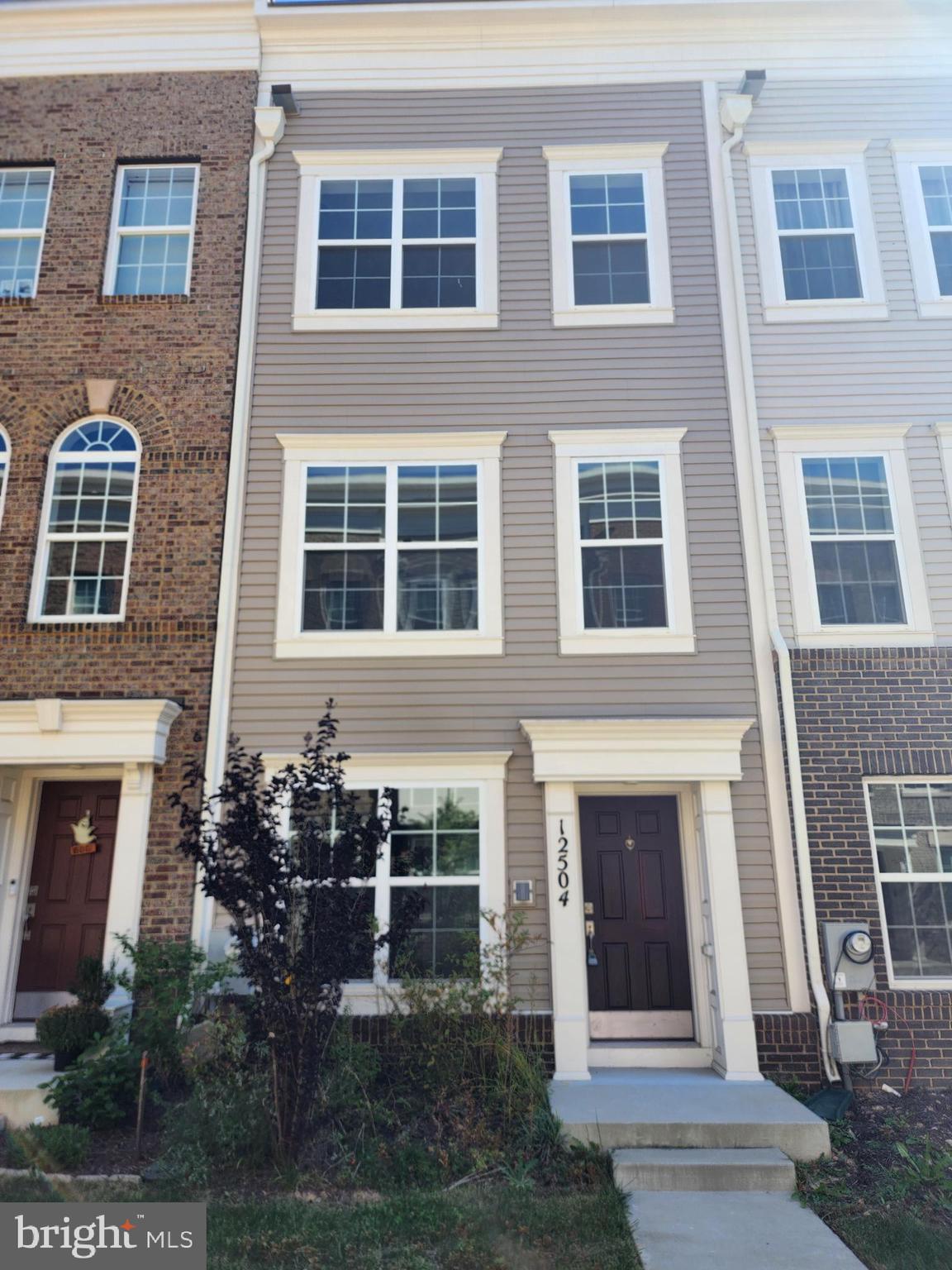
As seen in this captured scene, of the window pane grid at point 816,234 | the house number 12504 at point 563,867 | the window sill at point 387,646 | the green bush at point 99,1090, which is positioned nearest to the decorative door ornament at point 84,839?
the green bush at point 99,1090

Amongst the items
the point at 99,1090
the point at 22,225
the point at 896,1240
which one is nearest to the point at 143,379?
the point at 22,225

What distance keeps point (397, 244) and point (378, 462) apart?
259 cm

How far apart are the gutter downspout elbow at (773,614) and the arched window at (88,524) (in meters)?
6.28

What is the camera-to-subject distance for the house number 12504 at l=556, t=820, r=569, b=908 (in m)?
7.64

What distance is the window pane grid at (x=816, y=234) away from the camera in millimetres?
9445

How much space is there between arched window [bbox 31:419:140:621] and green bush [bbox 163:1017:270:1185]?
168 inches

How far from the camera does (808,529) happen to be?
28.7 feet

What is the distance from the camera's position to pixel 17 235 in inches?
385

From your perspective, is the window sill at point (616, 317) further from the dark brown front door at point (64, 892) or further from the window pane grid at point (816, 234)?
the dark brown front door at point (64, 892)

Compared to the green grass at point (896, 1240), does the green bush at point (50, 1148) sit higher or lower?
higher

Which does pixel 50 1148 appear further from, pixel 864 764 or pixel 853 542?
pixel 853 542

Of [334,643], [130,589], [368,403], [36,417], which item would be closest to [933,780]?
[334,643]

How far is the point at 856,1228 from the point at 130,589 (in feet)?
25.1

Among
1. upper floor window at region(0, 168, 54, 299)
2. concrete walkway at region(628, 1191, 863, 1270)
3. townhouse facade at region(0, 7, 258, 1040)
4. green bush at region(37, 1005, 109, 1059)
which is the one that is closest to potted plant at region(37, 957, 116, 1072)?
green bush at region(37, 1005, 109, 1059)
